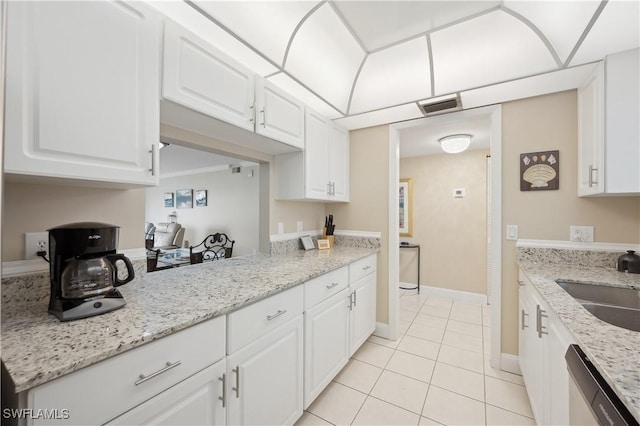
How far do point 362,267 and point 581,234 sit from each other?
164 cm

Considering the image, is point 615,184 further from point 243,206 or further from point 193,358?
point 243,206

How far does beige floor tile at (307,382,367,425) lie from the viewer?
161 cm

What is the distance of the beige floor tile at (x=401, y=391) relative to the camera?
67.9 inches

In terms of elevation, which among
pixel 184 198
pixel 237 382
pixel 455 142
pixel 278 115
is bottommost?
pixel 237 382

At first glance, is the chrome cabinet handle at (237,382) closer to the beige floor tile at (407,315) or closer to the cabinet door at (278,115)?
the cabinet door at (278,115)

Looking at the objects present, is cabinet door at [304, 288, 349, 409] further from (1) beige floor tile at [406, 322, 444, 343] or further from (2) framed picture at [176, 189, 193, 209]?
(2) framed picture at [176, 189, 193, 209]

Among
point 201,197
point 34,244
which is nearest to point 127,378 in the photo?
point 34,244

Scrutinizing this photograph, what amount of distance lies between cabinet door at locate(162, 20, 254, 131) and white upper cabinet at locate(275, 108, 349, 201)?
2.11ft

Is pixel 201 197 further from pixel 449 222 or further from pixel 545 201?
pixel 545 201

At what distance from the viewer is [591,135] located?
1649 mm

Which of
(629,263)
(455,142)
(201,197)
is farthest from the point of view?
(201,197)

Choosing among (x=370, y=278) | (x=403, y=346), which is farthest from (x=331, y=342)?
(x=403, y=346)

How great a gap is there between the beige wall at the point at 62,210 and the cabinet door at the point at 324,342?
1.11 meters

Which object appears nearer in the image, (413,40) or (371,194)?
(413,40)
